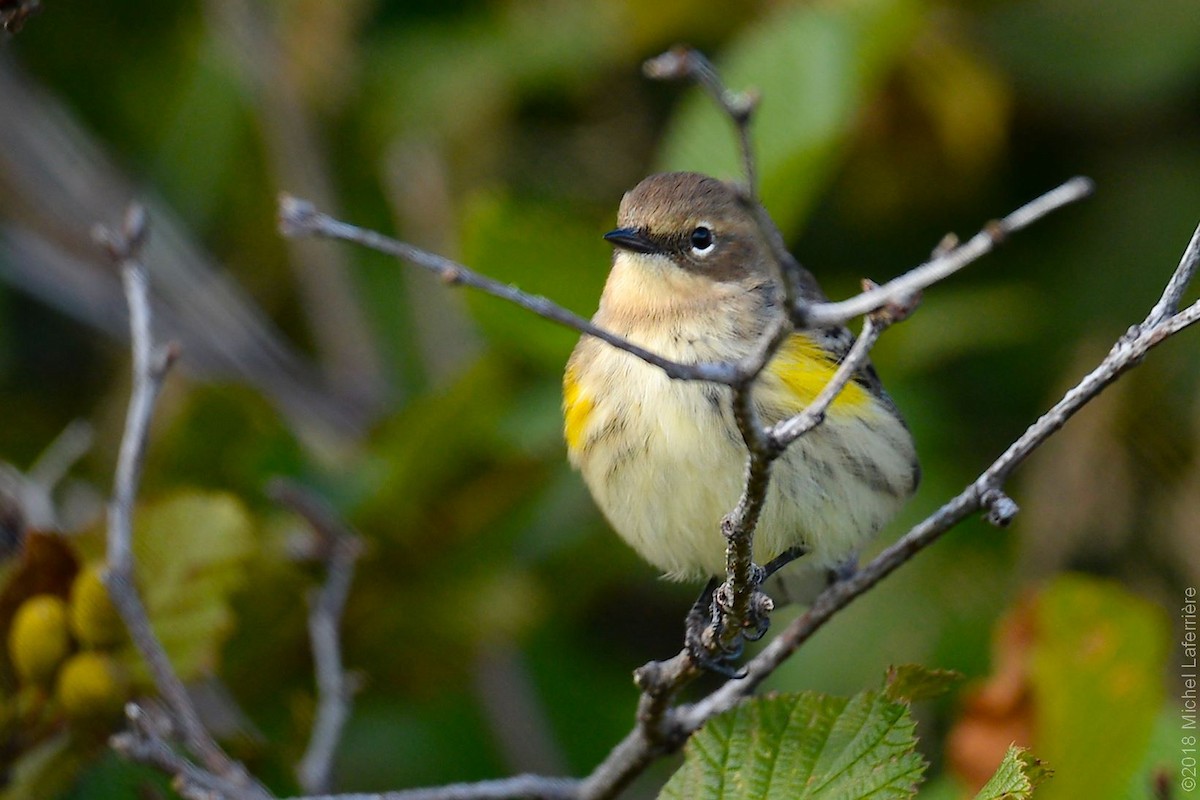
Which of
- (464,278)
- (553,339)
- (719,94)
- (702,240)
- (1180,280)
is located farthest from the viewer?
(553,339)

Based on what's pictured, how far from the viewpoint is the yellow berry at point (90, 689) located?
262 centimetres

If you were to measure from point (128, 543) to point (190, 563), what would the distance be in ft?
0.94

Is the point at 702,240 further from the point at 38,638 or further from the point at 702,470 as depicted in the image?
the point at 38,638

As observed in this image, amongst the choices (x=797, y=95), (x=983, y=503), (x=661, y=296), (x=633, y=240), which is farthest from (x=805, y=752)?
(x=797, y=95)

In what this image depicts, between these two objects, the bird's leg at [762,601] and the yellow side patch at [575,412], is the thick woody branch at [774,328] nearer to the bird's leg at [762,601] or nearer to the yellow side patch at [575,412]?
the bird's leg at [762,601]

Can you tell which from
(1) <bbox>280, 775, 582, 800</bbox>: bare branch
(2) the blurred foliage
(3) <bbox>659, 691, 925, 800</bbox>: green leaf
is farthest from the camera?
(2) the blurred foliage

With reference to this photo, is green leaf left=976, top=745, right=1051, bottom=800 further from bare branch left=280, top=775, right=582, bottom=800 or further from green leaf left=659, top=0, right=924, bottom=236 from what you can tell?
green leaf left=659, top=0, right=924, bottom=236

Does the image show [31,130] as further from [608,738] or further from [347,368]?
[608,738]

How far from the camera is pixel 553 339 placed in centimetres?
347

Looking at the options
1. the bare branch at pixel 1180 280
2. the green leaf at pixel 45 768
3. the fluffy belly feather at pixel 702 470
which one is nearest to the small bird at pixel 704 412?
the fluffy belly feather at pixel 702 470

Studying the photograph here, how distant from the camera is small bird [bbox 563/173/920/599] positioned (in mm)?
2643

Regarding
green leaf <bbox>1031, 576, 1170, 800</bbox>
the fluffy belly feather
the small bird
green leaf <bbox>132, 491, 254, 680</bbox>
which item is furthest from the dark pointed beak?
green leaf <bbox>1031, 576, 1170, 800</bbox>

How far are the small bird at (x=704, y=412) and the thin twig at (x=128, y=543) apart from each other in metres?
0.87

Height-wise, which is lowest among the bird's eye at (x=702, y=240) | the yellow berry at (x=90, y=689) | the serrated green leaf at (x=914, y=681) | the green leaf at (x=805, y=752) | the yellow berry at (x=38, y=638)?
the green leaf at (x=805, y=752)
